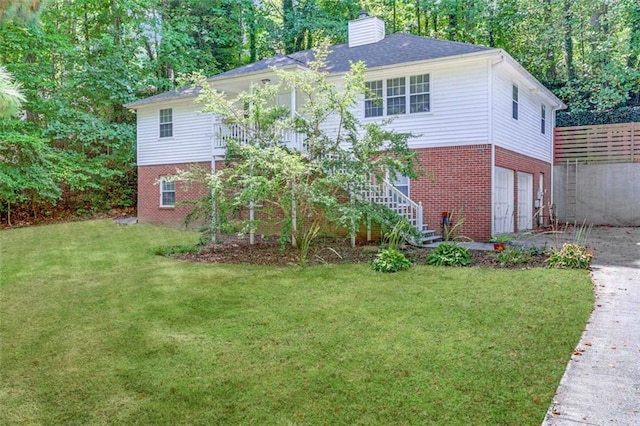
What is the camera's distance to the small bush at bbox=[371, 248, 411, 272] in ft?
27.9

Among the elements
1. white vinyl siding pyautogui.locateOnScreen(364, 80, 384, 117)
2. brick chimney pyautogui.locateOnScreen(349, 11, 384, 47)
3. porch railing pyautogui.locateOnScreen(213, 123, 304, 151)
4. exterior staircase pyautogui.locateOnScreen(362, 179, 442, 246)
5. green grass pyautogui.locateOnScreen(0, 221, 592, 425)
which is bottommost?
green grass pyautogui.locateOnScreen(0, 221, 592, 425)

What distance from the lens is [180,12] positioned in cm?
2469

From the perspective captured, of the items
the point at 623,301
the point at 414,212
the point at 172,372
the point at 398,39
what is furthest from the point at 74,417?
the point at 398,39

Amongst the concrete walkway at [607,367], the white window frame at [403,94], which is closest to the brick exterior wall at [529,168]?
the white window frame at [403,94]

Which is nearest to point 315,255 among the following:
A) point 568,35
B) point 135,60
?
point 135,60

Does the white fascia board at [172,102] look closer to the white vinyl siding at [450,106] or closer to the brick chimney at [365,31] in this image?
the brick chimney at [365,31]

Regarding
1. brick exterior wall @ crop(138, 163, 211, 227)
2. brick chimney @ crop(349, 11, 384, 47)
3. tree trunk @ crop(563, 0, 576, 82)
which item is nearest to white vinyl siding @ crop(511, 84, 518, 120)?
brick chimney @ crop(349, 11, 384, 47)

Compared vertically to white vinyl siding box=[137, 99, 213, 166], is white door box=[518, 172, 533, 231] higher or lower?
lower

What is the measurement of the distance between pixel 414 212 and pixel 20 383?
9.89 metres

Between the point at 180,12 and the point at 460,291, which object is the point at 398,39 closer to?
the point at 460,291

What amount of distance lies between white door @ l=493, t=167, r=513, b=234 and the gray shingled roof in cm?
355

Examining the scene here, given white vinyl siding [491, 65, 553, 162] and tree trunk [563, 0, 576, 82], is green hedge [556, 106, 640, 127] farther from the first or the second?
white vinyl siding [491, 65, 553, 162]

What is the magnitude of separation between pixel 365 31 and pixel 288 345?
13.9m

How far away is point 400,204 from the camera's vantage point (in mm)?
12133
